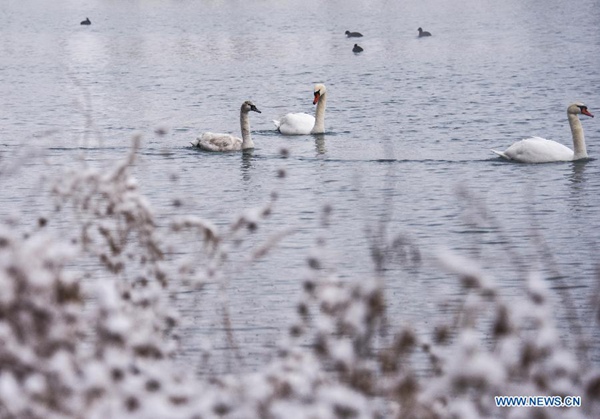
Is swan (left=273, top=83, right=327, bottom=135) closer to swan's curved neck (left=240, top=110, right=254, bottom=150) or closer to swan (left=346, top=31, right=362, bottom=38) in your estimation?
swan's curved neck (left=240, top=110, right=254, bottom=150)

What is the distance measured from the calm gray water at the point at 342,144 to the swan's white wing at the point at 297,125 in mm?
277

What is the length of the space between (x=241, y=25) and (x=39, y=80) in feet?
136

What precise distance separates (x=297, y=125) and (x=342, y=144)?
5.40 feet

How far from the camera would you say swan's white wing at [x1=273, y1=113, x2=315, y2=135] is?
2473 centimetres

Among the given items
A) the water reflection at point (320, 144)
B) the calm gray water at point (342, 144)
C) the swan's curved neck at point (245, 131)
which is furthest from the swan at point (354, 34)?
the swan's curved neck at point (245, 131)

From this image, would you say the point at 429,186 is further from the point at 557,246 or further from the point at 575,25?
the point at 575,25

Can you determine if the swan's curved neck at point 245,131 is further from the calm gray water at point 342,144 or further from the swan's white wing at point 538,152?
the swan's white wing at point 538,152

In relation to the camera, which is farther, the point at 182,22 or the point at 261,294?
the point at 182,22

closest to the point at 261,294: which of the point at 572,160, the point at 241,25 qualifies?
the point at 572,160

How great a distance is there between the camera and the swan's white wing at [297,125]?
24734 mm

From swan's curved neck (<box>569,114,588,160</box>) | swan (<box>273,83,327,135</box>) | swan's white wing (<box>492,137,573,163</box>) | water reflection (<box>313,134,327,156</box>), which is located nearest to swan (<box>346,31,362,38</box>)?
swan (<box>273,83,327,135</box>)

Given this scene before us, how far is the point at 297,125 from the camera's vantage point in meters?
24.7

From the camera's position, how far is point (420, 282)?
38.5 ft

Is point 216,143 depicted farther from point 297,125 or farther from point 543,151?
point 543,151
